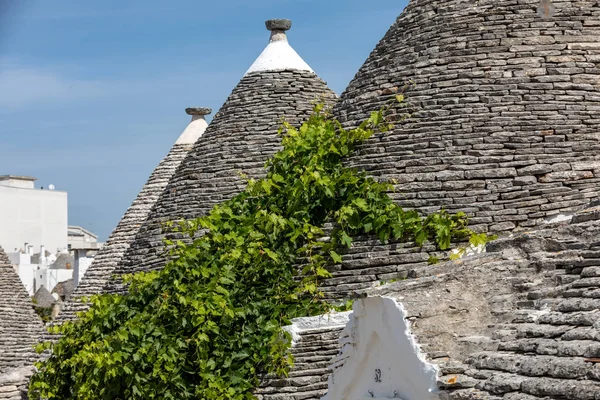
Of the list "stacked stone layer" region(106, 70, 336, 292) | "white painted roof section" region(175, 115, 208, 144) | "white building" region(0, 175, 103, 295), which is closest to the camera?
"stacked stone layer" region(106, 70, 336, 292)

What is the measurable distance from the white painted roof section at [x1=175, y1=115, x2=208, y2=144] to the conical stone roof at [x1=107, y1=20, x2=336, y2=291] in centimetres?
331

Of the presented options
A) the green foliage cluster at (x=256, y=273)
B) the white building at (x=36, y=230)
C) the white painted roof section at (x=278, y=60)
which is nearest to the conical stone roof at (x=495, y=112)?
the green foliage cluster at (x=256, y=273)

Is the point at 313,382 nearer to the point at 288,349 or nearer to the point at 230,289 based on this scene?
the point at 288,349

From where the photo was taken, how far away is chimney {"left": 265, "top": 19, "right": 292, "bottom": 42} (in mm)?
14953

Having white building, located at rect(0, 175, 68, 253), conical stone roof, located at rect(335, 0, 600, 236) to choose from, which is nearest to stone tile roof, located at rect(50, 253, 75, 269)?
white building, located at rect(0, 175, 68, 253)

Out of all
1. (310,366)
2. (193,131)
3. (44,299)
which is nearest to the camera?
(310,366)

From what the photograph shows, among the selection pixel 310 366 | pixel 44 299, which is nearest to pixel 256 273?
pixel 310 366

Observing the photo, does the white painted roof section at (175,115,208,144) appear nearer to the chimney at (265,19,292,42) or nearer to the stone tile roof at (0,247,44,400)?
the chimney at (265,19,292,42)

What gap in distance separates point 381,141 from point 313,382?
2.18m

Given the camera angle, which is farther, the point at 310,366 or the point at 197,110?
the point at 197,110

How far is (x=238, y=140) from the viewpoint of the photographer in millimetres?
14023

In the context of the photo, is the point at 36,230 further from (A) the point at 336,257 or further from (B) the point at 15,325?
(A) the point at 336,257

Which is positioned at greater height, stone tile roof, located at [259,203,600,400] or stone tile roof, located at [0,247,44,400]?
stone tile roof, located at [0,247,44,400]

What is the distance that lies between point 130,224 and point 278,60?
454 cm
